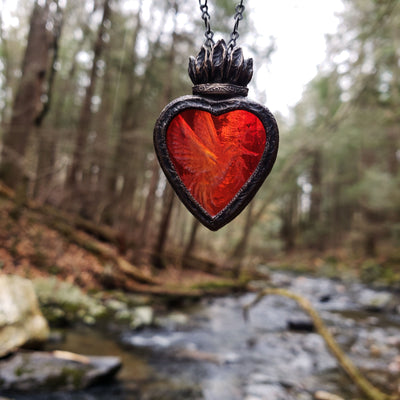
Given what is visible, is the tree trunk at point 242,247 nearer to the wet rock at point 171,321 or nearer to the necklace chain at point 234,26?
the wet rock at point 171,321

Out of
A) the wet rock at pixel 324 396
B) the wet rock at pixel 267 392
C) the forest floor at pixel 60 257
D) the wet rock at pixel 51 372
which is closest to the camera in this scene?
the wet rock at pixel 51 372

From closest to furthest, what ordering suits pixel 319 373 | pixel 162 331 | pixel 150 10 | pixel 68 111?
pixel 319 373, pixel 162 331, pixel 150 10, pixel 68 111

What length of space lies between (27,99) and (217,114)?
903 cm

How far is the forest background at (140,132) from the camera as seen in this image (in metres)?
8.86

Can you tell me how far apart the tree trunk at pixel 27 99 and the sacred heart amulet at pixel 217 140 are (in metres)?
7.52

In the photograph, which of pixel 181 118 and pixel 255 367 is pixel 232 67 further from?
pixel 255 367

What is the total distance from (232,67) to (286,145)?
15815 millimetres

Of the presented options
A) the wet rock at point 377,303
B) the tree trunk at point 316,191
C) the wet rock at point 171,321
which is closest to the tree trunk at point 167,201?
the wet rock at point 171,321

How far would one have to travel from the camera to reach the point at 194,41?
35.3 feet

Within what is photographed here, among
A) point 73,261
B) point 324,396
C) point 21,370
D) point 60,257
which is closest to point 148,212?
point 73,261

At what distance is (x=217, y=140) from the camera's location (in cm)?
147

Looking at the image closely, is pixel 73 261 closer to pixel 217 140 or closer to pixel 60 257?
pixel 60 257

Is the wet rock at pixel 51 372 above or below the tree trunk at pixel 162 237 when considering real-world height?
below

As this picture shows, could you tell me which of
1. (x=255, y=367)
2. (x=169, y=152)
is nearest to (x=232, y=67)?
(x=169, y=152)
